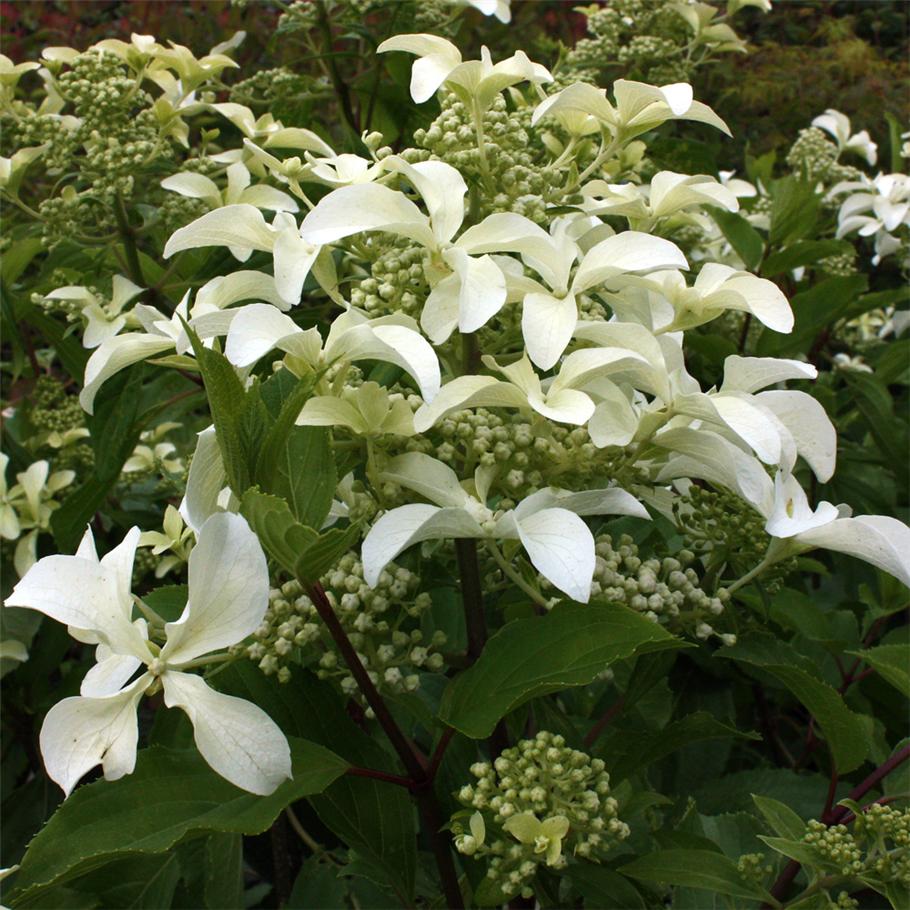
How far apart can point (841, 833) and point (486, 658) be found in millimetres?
339

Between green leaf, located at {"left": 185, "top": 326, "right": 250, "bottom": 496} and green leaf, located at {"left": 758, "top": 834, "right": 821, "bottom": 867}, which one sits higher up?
green leaf, located at {"left": 185, "top": 326, "right": 250, "bottom": 496}

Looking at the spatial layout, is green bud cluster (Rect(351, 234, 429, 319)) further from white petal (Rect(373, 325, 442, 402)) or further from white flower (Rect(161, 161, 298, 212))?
white flower (Rect(161, 161, 298, 212))

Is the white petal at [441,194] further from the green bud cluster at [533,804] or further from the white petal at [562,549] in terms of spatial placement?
the green bud cluster at [533,804]

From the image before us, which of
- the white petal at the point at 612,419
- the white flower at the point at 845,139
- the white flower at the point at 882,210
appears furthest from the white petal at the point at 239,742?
the white flower at the point at 845,139

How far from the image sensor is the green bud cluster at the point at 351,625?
0.80 m

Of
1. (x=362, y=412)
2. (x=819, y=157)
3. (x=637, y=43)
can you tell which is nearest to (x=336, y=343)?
(x=362, y=412)

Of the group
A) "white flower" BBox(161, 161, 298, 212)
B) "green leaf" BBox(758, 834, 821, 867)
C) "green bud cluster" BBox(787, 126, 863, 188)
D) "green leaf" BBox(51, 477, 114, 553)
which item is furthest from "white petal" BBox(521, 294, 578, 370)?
"green bud cluster" BBox(787, 126, 863, 188)

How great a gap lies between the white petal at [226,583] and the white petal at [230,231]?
0.30 meters

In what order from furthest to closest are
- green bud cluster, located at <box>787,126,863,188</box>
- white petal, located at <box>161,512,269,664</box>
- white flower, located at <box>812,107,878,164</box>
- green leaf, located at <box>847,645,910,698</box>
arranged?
white flower, located at <box>812,107,878,164</box>, green bud cluster, located at <box>787,126,863,188</box>, green leaf, located at <box>847,645,910,698</box>, white petal, located at <box>161,512,269,664</box>

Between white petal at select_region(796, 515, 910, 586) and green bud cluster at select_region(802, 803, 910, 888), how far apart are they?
228 mm

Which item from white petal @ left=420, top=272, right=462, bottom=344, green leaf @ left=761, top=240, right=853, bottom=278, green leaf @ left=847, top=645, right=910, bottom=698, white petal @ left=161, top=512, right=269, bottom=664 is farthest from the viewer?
green leaf @ left=761, top=240, right=853, bottom=278

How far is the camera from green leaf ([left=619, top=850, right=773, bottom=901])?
2.96 ft

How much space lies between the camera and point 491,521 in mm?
753

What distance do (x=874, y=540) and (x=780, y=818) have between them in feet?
0.98
